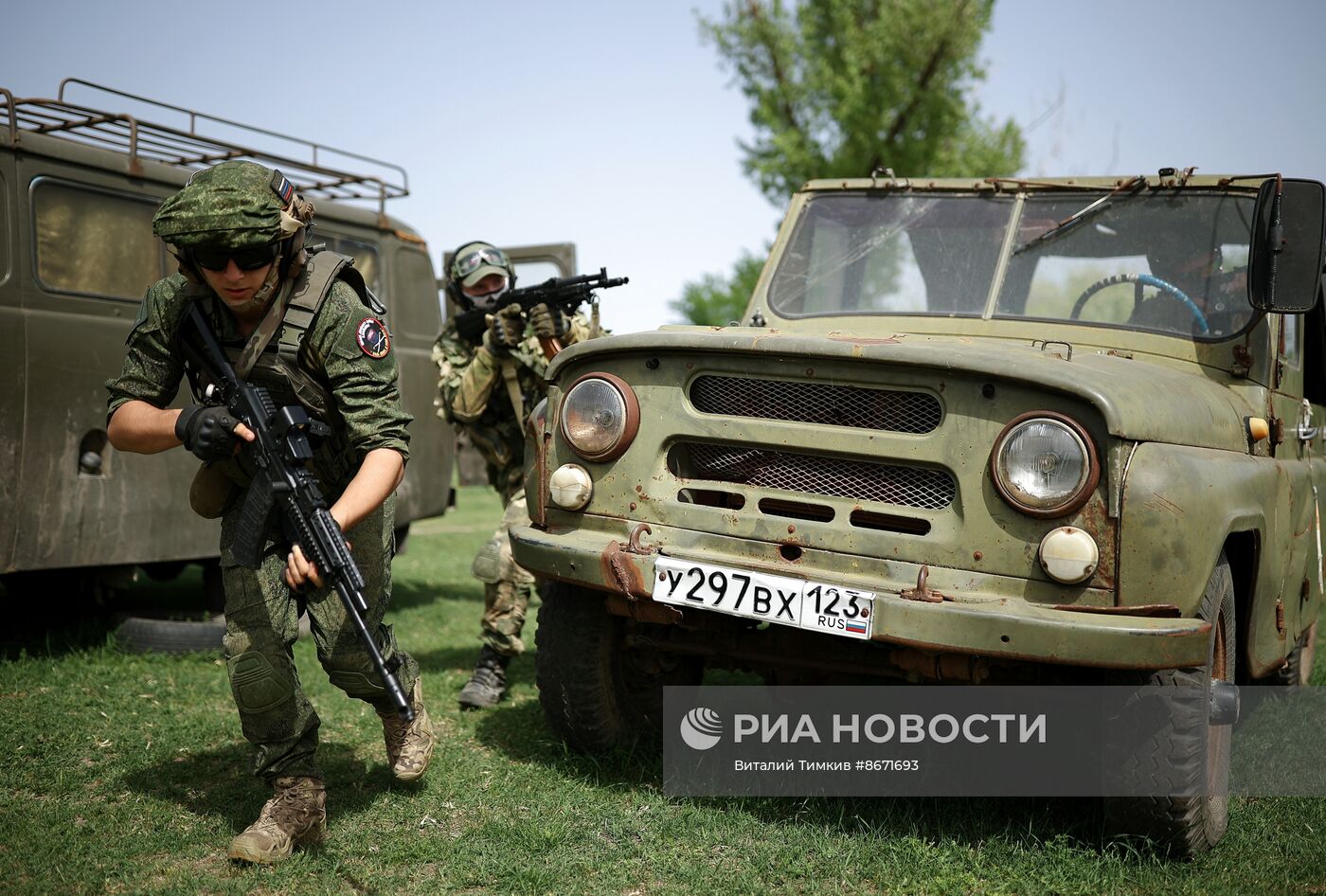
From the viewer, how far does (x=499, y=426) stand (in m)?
5.84

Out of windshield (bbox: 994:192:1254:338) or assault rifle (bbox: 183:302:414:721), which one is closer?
assault rifle (bbox: 183:302:414:721)

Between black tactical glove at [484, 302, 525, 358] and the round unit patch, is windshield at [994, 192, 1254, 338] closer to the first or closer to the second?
black tactical glove at [484, 302, 525, 358]

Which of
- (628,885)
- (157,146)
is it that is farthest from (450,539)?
(628,885)

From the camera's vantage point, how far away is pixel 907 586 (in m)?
3.38

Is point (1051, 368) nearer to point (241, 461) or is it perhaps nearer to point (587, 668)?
point (587, 668)

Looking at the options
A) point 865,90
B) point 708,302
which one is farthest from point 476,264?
point 708,302

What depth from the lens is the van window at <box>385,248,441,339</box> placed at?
8492mm

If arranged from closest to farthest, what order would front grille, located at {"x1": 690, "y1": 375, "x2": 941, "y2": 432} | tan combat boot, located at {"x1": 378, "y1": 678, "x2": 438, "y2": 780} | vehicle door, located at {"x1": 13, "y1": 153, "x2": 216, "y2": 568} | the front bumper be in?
the front bumper → front grille, located at {"x1": 690, "y1": 375, "x2": 941, "y2": 432} → tan combat boot, located at {"x1": 378, "y1": 678, "x2": 438, "y2": 780} → vehicle door, located at {"x1": 13, "y1": 153, "x2": 216, "y2": 568}

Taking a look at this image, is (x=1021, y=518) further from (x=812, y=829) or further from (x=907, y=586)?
(x=812, y=829)

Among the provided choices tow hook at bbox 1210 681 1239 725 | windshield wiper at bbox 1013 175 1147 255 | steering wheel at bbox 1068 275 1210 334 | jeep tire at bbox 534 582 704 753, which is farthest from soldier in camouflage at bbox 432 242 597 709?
tow hook at bbox 1210 681 1239 725

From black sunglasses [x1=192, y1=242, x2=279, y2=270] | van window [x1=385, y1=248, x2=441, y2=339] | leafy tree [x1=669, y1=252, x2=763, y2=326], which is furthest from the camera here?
leafy tree [x1=669, y1=252, x2=763, y2=326]

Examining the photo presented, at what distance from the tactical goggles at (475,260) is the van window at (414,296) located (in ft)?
8.24

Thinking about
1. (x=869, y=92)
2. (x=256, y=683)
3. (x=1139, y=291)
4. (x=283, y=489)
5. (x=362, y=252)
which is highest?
(x=869, y=92)

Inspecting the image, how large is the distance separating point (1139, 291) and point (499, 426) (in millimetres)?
2954
